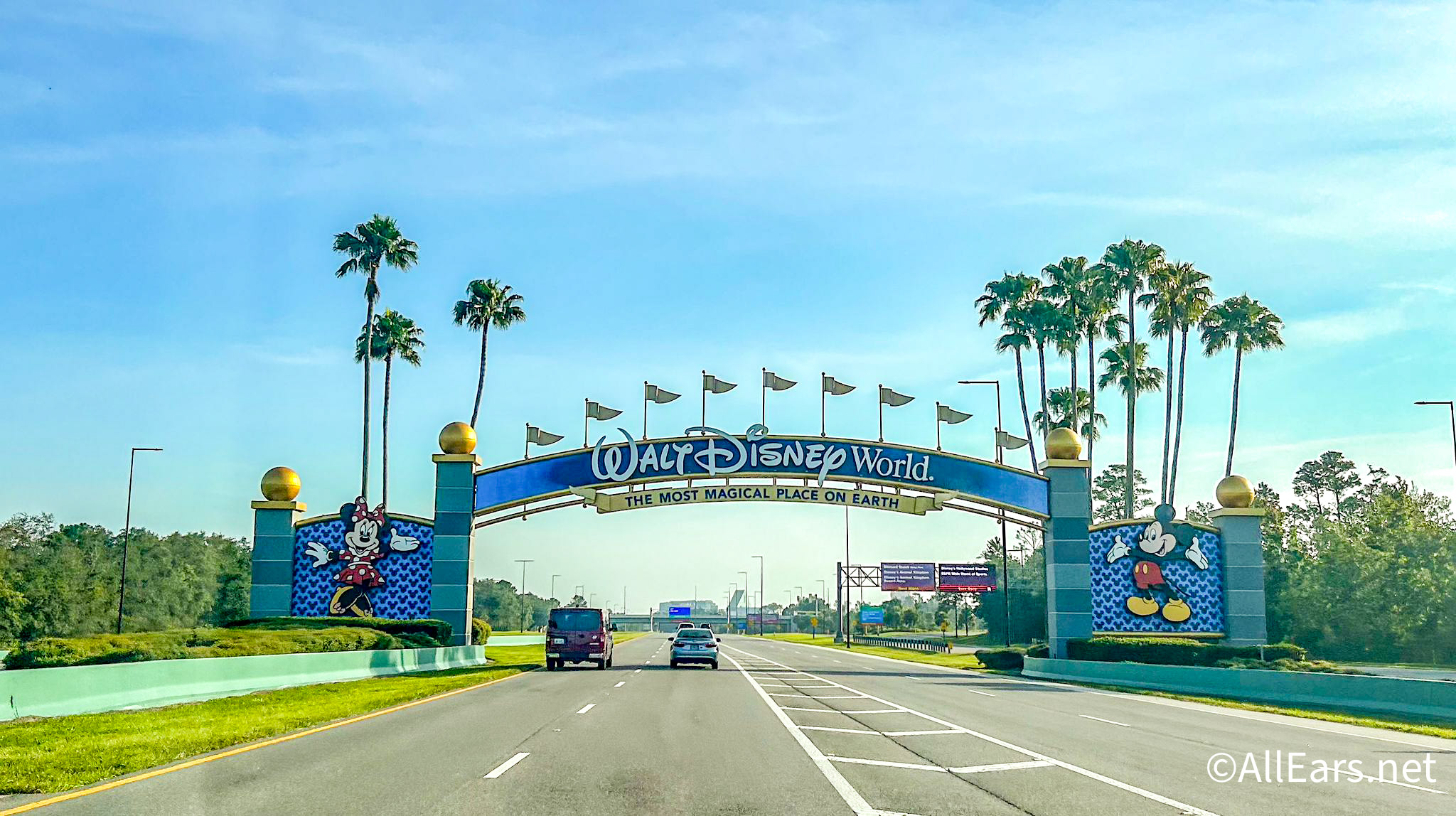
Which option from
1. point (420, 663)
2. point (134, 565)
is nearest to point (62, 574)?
point (134, 565)

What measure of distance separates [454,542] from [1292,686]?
29152 millimetres

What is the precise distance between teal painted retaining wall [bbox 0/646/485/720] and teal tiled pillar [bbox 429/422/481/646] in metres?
7.72

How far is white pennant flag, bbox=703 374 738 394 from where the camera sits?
4744cm

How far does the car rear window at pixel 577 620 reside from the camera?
4244cm

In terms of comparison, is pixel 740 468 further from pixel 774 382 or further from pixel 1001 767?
pixel 1001 767

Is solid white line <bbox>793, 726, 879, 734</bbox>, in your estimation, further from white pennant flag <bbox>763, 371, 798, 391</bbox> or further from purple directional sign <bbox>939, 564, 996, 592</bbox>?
purple directional sign <bbox>939, 564, 996, 592</bbox>

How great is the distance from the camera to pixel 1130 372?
199ft

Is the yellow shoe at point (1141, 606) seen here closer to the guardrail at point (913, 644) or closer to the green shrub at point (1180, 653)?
the green shrub at point (1180, 653)

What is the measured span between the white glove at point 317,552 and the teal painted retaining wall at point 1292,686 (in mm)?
27640

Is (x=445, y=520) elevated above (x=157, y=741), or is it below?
above

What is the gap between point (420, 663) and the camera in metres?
39.6

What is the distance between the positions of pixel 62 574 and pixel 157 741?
83.5m

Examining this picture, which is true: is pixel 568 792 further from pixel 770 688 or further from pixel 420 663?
pixel 420 663

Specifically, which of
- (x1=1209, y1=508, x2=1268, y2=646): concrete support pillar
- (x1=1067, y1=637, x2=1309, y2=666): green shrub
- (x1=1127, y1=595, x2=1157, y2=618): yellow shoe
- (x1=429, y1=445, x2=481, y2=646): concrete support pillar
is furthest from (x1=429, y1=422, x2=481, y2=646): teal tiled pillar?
(x1=1209, y1=508, x2=1268, y2=646): concrete support pillar
